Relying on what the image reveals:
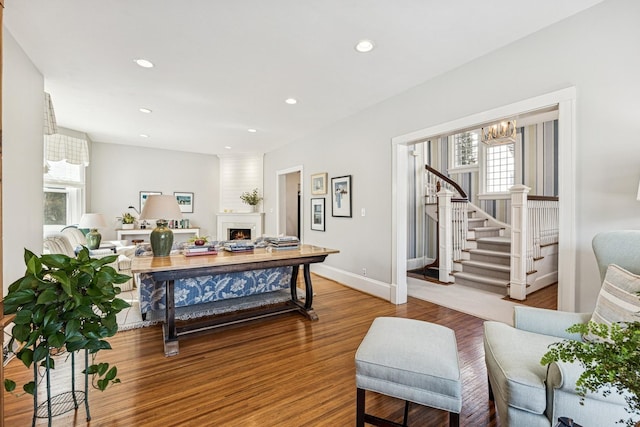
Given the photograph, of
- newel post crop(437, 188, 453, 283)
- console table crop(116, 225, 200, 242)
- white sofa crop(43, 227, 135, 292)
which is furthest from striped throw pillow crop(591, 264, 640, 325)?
console table crop(116, 225, 200, 242)

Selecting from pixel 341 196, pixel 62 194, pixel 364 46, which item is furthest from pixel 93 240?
pixel 364 46

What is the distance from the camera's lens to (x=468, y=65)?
114 inches

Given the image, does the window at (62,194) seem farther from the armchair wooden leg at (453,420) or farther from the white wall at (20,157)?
the armchair wooden leg at (453,420)

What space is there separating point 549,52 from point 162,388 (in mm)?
3846

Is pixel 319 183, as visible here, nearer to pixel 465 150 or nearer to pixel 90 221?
pixel 465 150

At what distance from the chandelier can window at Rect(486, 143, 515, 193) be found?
70.4 inches

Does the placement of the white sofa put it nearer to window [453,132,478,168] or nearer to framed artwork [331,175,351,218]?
framed artwork [331,175,351,218]

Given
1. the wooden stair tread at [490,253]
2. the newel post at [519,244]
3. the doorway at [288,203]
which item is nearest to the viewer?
the newel post at [519,244]

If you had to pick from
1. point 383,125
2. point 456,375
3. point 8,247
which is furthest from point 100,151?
point 456,375

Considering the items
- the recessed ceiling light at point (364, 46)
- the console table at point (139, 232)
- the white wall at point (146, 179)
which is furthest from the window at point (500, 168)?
the console table at point (139, 232)

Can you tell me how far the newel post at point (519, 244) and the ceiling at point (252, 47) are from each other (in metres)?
2.13

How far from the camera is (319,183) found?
520 centimetres

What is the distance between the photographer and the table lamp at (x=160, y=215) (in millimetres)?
2670

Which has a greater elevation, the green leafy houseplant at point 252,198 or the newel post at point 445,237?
the green leafy houseplant at point 252,198
